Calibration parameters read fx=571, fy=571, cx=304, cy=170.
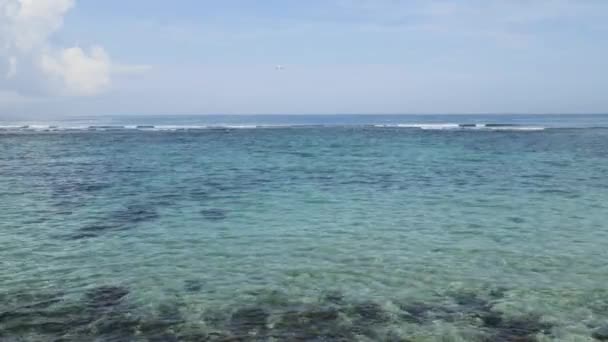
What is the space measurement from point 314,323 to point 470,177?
24.2 metres

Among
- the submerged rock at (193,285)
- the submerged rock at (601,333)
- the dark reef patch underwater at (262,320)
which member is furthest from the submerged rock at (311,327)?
the submerged rock at (601,333)

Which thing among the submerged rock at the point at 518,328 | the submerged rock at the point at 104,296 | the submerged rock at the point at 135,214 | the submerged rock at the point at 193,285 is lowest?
the submerged rock at the point at 518,328

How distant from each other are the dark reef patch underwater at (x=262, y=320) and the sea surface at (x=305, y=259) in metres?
0.04

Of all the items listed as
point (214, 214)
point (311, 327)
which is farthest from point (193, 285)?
point (214, 214)

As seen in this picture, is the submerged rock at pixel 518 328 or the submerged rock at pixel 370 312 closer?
the submerged rock at pixel 518 328

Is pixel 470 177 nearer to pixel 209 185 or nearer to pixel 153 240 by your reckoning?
pixel 209 185

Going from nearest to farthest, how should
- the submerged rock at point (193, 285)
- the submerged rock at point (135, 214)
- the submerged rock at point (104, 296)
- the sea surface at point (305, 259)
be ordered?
1. the sea surface at point (305, 259)
2. the submerged rock at point (104, 296)
3. the submerged rock at point (193, 285)
4. the submerged rock at point (135, 214)

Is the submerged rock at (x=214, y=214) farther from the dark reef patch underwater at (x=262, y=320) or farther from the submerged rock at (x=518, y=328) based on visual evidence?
the submerged rock at (x=518, y=328)

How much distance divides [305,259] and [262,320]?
4375 mm

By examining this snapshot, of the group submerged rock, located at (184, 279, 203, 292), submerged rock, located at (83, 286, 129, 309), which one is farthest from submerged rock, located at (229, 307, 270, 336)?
submerged rock, located at (83, 286, 129, 309)

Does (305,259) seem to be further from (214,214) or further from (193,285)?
(214,214)

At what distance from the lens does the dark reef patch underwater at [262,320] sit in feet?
32.3

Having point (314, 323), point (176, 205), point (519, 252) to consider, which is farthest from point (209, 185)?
point (314, 323)

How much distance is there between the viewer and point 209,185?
30.1 meters
